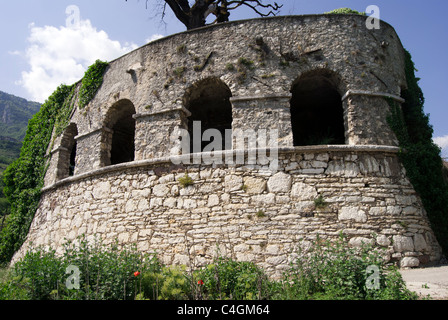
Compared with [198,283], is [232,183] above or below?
above

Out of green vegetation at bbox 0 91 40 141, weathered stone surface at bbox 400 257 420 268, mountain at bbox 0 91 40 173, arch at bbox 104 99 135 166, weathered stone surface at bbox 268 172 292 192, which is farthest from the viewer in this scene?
green vegetation at bbox 0 91 40 141

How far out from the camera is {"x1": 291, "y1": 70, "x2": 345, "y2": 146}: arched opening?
8.63 m

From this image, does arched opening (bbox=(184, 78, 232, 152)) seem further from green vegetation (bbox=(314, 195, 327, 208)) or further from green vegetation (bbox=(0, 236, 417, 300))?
green vegetation (bbox=(0, 236, 417, 300))

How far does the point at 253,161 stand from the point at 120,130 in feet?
18.2

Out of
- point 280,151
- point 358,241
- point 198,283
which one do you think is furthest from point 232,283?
point 280,151

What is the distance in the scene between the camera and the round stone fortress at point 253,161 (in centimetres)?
680

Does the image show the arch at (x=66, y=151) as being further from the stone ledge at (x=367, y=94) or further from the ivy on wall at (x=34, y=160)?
the stone ledge at (x=367, y=94)

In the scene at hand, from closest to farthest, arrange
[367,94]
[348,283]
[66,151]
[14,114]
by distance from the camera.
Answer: [348,283], [367,94], [66,151], [14,114]

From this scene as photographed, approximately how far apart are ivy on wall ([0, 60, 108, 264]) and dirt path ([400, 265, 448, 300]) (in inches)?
347

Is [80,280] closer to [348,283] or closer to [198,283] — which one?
[198,283]

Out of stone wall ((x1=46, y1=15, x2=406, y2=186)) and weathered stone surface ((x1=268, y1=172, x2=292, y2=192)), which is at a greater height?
stone wall ((x1=46, y1=15, x2=406, y2=186))

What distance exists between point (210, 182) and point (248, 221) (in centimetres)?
114

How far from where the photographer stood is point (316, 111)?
10.1 metres

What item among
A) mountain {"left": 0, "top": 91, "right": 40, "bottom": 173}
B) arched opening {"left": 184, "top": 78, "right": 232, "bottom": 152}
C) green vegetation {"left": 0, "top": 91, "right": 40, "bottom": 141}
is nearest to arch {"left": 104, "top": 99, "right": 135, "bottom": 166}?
arched opening {"left": 184, "top": 78, "right": 232, "bottom": 152}
